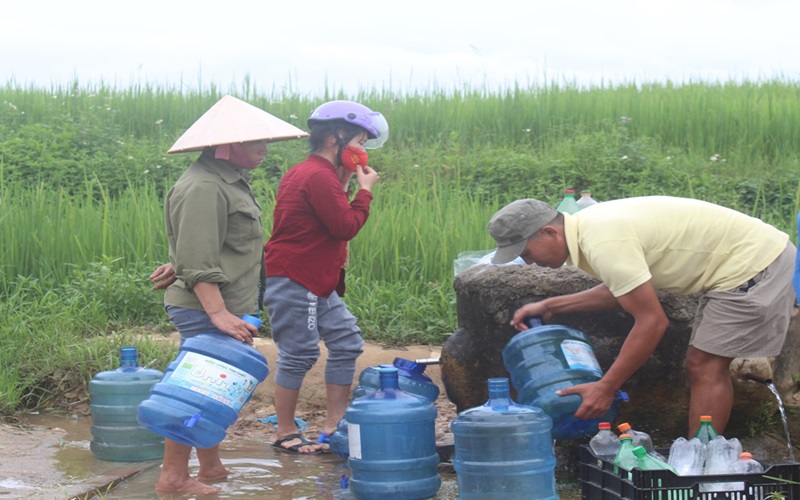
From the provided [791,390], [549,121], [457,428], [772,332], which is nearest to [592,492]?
[457,428]

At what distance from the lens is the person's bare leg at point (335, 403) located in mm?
5383

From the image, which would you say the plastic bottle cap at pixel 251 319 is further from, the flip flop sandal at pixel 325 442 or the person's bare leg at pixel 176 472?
the flip flop sandal at pixel 325 442

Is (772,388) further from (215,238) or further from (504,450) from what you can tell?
(215,238)

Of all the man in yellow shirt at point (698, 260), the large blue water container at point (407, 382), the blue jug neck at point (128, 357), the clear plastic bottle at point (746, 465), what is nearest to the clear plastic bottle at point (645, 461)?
the clear plastic bottle at point (746, 465)

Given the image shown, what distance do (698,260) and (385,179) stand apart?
23.8 feet

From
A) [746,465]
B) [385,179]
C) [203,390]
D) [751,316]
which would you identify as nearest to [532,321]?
[751,316]

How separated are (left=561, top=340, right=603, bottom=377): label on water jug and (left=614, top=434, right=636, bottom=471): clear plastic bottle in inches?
21.0

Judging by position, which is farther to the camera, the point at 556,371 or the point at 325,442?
the point at 325,442

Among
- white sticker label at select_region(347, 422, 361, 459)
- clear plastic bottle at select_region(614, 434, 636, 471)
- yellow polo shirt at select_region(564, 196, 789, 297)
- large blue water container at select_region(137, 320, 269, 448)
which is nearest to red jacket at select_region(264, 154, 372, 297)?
large blue water container at select_region(137, 320, 269, 448)

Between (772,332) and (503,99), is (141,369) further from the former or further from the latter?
(503,99)

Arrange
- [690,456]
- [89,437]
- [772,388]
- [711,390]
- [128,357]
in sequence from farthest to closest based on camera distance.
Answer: [89,437], [128,357], [772,388], [711,390], [690,456]

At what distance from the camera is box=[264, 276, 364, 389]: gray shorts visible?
5.14m

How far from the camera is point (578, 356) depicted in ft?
13.6

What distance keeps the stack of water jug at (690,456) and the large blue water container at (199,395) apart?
4.98 feet
